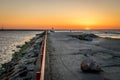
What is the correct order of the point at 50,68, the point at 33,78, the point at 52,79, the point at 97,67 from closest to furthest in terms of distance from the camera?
1. the point at 52,79
2. the point at 33,78
3. the point at 97,67
4. the point at 50,68

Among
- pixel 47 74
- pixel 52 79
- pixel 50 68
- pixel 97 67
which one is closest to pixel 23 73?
pixel 50 68

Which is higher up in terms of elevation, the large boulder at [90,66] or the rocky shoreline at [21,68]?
the large boulder at [90,66]

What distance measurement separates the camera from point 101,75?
9.91m

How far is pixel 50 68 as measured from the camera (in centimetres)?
1137

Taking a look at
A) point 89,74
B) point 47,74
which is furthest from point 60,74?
point 89,74

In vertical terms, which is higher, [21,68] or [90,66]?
[90,66]

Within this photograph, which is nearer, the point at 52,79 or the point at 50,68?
the point at 52,79

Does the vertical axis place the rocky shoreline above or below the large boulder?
below

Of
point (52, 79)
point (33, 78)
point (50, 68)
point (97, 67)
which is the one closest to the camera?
point (52, 79)

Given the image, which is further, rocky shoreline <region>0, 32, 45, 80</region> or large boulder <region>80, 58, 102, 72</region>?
rocky shoreline <region>0, 32, 45, 80</region>

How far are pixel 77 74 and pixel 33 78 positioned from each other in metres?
1.90

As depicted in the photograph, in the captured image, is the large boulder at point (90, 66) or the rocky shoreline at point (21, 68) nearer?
the large boulder at point (90, 66)

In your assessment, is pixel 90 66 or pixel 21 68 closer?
pixel 90 66

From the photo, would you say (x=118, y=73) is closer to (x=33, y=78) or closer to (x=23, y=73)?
(x=33, y=78)
